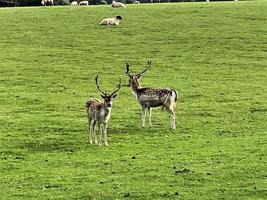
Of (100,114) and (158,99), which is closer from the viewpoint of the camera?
(100,114)

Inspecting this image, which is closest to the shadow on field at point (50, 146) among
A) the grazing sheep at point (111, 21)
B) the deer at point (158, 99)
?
the deer at point (158, 99)

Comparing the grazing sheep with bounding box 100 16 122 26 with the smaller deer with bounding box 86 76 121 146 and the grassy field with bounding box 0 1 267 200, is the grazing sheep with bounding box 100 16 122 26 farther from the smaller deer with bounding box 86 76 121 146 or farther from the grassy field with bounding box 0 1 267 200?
the smaller deer with bounding box 86 76 121 146

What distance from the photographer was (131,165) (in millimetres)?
17812

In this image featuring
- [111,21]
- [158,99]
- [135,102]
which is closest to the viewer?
[158,99]

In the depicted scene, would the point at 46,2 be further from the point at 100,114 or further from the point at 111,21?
the point at 100,114

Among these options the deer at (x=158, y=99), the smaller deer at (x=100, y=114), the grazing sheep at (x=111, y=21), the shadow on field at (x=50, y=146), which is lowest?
the shadow on field at (x=50, y=146)

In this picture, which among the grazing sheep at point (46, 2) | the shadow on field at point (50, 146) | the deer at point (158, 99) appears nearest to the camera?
the shadow on field at point (50, 146)

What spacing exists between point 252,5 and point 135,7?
899cm

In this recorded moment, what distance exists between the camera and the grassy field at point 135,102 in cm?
1639

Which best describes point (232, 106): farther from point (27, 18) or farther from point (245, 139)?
point (27, 18)

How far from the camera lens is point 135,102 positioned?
92.9ft

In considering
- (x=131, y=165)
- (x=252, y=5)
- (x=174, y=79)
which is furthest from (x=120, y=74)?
(x=252, y=5)

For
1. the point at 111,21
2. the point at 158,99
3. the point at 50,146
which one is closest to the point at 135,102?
the point at 158,99

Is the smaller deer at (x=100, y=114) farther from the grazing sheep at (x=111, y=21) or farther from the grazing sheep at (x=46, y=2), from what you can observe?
the grazing sheep at (x=46, y=2)
